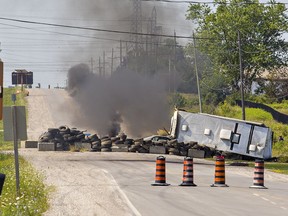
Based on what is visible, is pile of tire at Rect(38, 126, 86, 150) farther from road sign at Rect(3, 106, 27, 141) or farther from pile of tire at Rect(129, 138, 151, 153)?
road sign at Rect(3, 106, 27, 141)

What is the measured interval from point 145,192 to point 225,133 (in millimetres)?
26833

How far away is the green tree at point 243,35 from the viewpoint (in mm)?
108938

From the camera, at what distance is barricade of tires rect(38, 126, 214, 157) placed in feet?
185

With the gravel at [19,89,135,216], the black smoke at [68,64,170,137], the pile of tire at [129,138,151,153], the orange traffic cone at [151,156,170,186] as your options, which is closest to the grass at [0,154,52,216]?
the gravel at [19,89,135,216]

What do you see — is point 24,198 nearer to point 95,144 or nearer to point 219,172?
point 219,172

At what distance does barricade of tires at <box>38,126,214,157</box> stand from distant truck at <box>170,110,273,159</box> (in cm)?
64

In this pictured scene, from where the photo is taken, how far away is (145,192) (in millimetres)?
28266

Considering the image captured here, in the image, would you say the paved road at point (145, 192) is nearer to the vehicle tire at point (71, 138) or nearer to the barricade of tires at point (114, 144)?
the barricade of tires at point (114, 144)

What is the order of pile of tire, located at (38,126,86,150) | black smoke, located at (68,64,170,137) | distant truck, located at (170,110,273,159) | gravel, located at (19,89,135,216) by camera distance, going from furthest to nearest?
black smoke, located at (68,64,170,137) < pile of tire, located at (38,126,86,150) < distant truck, located at (170,110,273,159) < gravel, located at (19,89,135,216)

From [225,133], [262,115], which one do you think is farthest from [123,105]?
[262,115]

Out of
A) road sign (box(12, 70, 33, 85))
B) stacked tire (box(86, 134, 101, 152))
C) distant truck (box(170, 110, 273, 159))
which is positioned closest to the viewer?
distant truck (box(170, 110, 273, 159))

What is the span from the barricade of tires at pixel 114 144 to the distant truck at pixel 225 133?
638mm

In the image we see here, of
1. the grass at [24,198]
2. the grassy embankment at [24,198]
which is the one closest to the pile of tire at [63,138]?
the grassy embankment at [24,198]

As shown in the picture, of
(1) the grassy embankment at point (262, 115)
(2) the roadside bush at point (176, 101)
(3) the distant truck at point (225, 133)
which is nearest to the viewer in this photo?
(3) the distant truck at point (225, 133)
